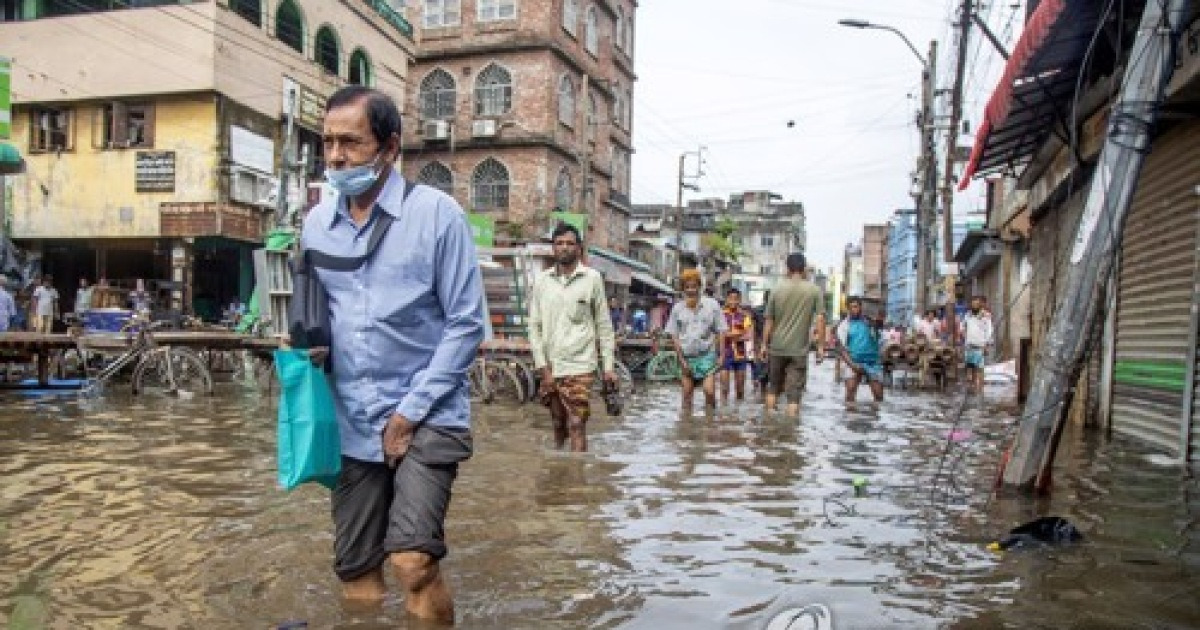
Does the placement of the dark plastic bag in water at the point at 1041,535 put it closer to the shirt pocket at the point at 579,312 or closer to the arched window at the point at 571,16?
the shirt pocket at the point at 579,312

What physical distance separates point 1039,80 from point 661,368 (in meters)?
9.96

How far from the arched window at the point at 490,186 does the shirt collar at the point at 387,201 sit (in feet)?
107

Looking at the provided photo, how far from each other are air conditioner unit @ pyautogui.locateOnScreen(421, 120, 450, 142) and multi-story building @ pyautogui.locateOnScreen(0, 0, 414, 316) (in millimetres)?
9144

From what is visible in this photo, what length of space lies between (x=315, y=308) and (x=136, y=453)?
5.35 metres

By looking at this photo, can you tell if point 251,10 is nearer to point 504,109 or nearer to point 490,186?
point 504,109

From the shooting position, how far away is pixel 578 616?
3416 millimetres

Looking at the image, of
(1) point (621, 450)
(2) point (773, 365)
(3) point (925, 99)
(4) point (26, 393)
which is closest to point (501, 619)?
(1) point (621, 450)

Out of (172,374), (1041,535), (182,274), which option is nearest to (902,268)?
(182,274)

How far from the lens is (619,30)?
1722 inches

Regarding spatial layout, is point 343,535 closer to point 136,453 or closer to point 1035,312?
point 136,453

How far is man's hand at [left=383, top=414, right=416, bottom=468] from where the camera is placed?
2.73 meters

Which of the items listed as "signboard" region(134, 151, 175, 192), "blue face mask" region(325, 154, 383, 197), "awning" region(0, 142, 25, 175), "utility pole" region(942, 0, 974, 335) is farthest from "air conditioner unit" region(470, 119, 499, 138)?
"blue face mask" region(325, 154, 383, 197)

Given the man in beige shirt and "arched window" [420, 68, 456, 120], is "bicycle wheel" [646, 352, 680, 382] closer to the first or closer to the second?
the man in beige shirt

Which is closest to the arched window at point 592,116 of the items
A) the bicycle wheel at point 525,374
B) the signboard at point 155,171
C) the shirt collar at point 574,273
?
the signboard at point 155,171
